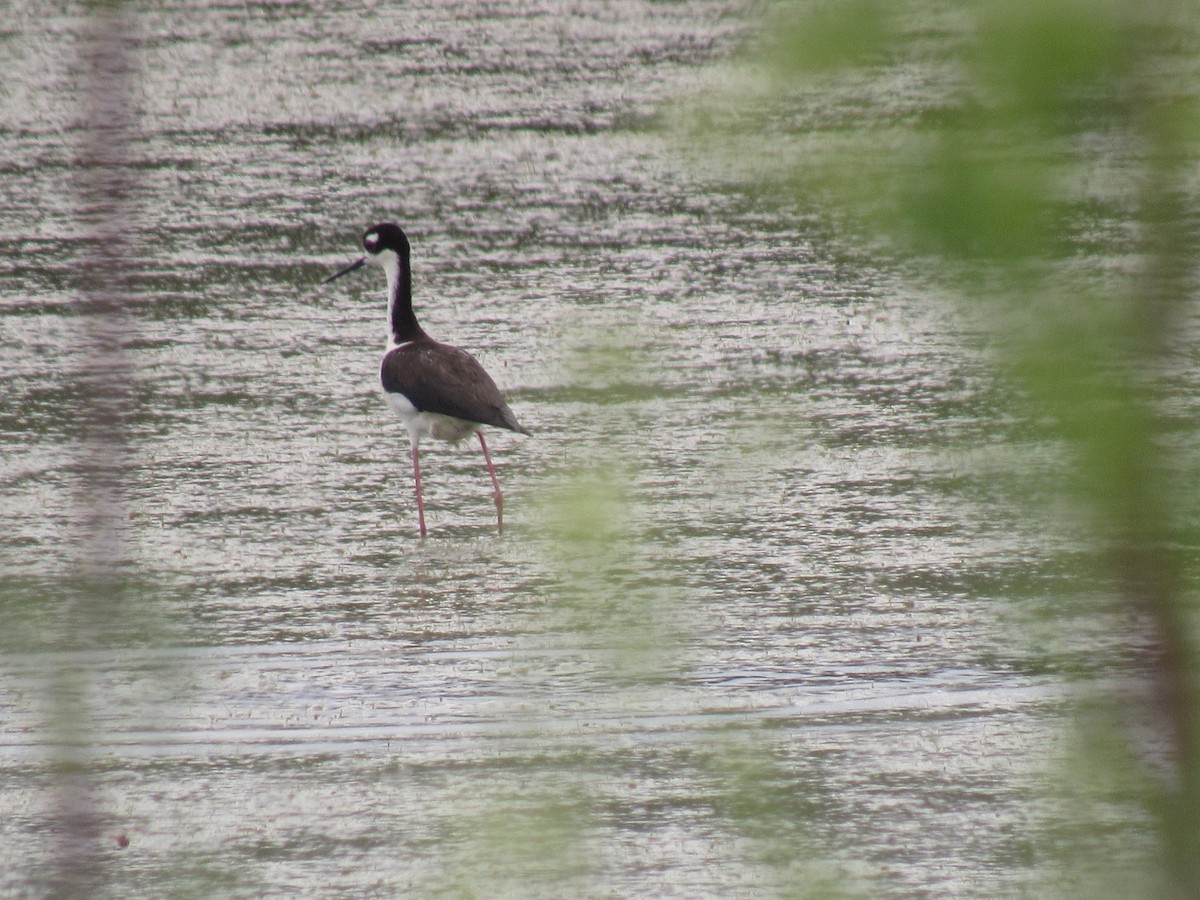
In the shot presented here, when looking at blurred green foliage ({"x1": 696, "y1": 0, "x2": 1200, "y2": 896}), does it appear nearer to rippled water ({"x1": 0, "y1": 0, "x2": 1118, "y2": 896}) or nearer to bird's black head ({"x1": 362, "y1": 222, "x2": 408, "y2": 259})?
rippled water ({"x1": 0, "y1": 0, "x2": 1118, "y2": 896})

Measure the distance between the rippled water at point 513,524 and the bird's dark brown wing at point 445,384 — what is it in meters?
0.24

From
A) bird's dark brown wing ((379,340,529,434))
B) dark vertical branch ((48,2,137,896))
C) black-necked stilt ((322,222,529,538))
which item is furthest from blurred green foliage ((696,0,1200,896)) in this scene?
bird's dark brown wing ((379,340,529,434))

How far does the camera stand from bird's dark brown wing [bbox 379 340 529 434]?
809 centimetres

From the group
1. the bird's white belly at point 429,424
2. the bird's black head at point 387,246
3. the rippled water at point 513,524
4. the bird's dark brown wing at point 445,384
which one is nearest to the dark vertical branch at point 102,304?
the rippled water at point 513,524

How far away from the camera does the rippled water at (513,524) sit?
117 centimetres

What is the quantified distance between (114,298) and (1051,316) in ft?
1.59

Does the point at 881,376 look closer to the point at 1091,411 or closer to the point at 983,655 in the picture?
the point at 983,655

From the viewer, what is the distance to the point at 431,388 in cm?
823

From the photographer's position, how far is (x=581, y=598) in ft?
3.79

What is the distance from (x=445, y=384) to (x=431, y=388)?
7 cm

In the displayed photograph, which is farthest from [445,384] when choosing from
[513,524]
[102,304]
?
[102,304]

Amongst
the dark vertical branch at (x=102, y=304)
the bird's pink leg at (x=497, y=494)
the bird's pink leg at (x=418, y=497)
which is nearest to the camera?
the dark vertical branch at (x=102, y=304)

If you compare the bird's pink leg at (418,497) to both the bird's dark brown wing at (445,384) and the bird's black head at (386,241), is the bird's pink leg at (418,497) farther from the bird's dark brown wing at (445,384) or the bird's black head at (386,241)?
the bird's black head at (386,241)

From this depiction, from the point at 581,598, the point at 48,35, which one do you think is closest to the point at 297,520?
the point at 581,598
